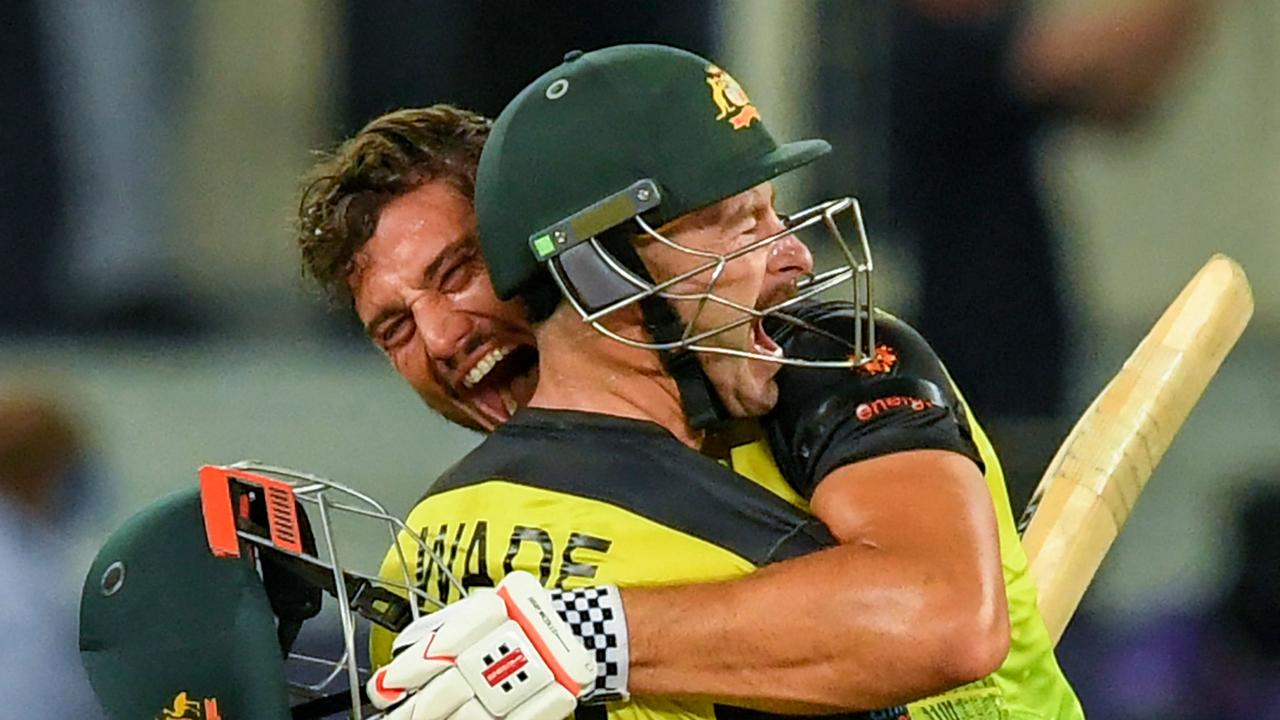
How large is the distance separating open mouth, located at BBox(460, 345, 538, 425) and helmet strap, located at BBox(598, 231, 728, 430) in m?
0.33

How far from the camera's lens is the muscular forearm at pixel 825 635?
3.86ft

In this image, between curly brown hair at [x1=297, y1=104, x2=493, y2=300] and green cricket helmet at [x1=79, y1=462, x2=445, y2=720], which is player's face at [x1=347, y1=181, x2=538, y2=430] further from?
green cricket helmet at [x1=79, y1=462, x2=445, y2=720]

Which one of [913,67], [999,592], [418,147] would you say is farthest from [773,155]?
[913,67]

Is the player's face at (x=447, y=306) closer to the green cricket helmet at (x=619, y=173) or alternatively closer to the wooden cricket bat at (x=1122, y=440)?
the green cricket helmet at (x=619, y=173)

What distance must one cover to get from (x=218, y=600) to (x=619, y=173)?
0.39 m

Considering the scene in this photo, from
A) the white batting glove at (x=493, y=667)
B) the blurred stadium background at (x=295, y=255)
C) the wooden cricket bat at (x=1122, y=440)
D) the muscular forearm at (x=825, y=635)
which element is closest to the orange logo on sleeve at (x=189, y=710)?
the white batting glove at (x=493, y=667)

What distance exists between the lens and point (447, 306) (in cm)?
164

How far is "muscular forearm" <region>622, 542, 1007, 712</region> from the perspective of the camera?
3.86ft

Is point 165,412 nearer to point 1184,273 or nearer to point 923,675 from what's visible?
point 1184,273

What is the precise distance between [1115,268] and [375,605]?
65.8 inches

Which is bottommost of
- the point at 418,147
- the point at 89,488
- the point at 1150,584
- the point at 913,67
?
the point at 1150,584

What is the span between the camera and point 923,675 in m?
1.18

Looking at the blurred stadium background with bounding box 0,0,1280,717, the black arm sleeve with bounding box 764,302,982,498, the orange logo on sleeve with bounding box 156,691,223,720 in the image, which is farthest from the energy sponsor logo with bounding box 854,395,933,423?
the blurred stadium background with bounding box 0,0,1280,717

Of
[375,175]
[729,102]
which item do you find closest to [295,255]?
[375,175]
